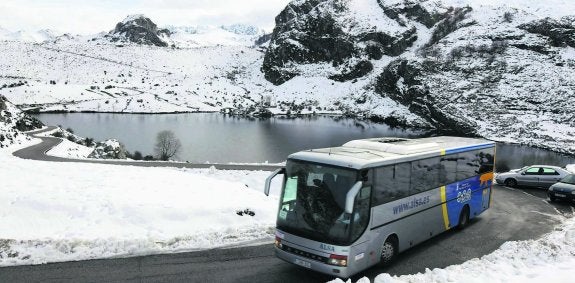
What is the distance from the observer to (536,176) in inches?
1240

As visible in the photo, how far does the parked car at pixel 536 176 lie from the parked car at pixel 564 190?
5.27 m

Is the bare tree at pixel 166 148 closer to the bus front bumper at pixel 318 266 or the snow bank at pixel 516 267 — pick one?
the bus front bumper at pixel 318 266

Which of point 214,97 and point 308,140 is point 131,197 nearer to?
point 308,140

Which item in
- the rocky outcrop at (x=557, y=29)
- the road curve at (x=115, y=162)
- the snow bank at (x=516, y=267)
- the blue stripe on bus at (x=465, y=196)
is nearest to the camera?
the snow bank at (x=516, y=267)

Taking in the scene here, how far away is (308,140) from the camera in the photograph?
10125cm

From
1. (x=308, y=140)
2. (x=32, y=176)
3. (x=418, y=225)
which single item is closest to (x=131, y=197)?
(x=32, y=176)

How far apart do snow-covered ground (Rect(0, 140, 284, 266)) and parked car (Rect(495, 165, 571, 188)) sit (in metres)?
20.1

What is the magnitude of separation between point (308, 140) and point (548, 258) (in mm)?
88203

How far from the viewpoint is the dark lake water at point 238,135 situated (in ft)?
260

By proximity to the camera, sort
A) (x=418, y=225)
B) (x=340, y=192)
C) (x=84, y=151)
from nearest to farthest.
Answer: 1. (x=340, y=192)
2. (x=418, y=225)
3. (x=84, y=151)

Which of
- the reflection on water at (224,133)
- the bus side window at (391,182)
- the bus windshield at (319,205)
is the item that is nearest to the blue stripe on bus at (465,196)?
the bus side window at (391,182)

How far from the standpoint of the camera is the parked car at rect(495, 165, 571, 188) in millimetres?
30859

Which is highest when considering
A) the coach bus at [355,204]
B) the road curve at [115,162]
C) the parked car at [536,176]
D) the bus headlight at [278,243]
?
the coach bus at [355,204]

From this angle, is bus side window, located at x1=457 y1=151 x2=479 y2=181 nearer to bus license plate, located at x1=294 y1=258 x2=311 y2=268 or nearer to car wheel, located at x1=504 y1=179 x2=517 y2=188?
bus license plate, located at x1=294 y1=258 x2=311 y2=268
